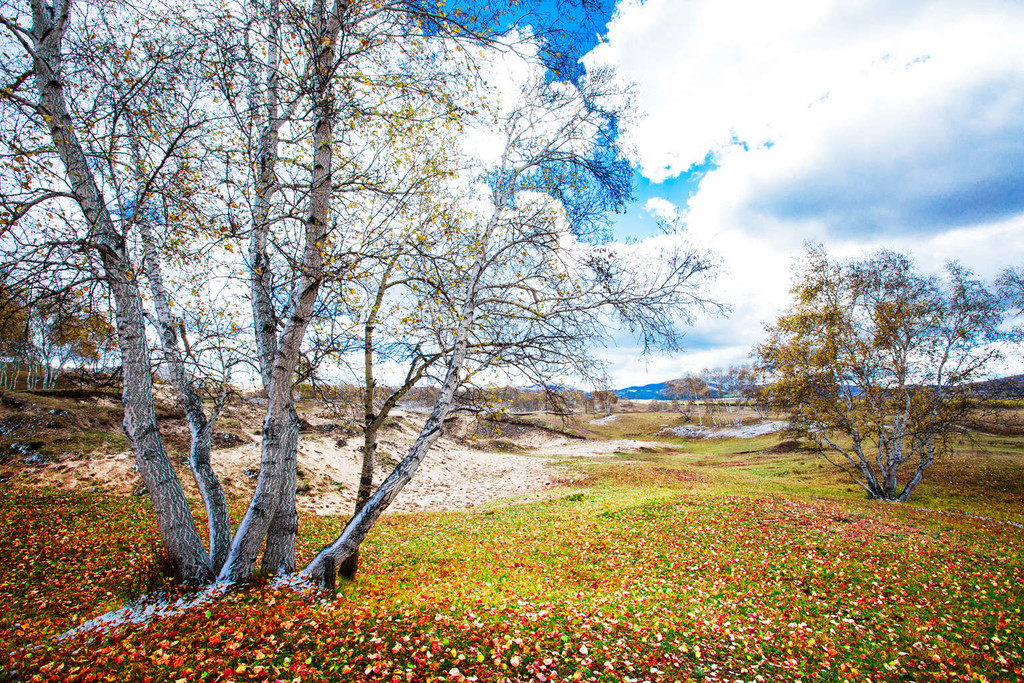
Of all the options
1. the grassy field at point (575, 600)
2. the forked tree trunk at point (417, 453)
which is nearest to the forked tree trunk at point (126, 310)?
the grassy field at point (575, 600)

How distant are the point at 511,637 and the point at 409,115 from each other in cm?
790

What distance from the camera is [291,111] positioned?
633 cm

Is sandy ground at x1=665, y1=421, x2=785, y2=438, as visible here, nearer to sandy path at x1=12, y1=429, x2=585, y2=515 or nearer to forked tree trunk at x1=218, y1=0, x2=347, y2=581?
sandy path at x1=12, y1=429, x2=585, y2=515

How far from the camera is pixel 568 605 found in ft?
22.3

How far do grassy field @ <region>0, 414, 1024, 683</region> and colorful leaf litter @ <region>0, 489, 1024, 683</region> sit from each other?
0.13ft

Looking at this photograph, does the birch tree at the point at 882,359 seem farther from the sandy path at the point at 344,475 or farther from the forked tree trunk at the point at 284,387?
the forked tree trunk at the point at 284,387

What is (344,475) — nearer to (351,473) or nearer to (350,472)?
(351,473)

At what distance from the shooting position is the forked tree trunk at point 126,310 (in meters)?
5.07

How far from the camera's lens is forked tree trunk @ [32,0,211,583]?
507 centimetres

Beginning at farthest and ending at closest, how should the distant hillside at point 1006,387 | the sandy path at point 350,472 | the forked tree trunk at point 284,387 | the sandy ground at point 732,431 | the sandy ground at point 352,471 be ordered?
the sandy ground at point 732,431 < the distant hillside at point 1006,387 < the sandy path at point 350,472 < the sandy ground at point 352,471 < the forked tree trunk at point 284,387

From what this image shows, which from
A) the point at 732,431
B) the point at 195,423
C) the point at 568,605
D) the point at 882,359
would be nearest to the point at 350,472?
the point at 195,423

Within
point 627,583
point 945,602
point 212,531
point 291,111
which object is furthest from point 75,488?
point 945,602

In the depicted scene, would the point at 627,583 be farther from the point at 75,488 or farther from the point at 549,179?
the point at 75,488

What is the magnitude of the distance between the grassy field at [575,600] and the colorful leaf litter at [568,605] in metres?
0.04
